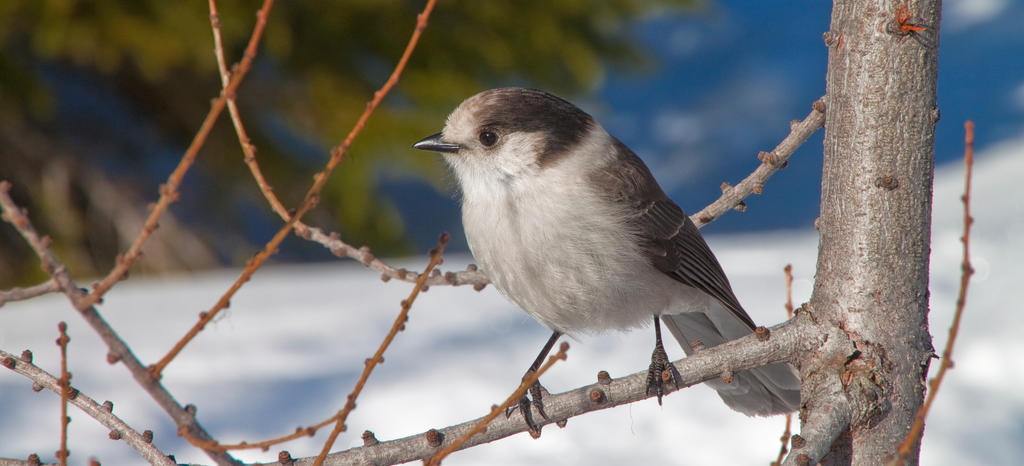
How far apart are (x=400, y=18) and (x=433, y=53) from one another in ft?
1.34

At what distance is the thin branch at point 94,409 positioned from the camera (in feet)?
5.65

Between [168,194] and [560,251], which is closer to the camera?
[168,194]

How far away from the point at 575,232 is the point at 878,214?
27.8 inches

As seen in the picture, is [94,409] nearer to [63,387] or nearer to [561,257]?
[63,387]

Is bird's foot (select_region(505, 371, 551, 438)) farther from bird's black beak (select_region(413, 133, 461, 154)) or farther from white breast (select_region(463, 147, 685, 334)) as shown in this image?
bird's black beak (select_region(413, 133, 461, 154))

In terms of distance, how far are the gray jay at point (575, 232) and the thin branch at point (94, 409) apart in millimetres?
851

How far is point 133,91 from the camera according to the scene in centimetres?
729

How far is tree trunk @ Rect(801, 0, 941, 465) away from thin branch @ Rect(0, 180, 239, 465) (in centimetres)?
125

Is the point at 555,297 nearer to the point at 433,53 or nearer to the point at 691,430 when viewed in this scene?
the point at 691,430

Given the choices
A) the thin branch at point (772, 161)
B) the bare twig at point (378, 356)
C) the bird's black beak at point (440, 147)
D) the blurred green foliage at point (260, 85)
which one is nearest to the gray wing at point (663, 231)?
the thin branch at point (772, 161)

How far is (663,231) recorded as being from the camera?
8.57ft

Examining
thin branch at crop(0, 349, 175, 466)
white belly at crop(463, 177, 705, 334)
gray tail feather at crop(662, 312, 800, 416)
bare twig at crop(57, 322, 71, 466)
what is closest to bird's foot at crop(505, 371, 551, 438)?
white belly at crop(463, 177, 705, 334)

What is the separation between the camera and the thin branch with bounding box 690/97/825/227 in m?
2.18

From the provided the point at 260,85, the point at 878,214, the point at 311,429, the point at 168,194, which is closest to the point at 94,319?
the point at 168,194
